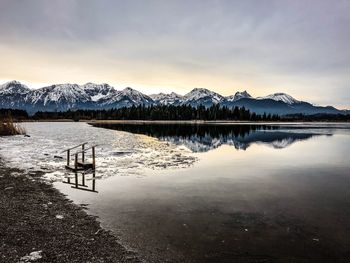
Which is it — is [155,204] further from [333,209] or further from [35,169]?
[35,169]

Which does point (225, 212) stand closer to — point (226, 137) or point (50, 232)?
point (50, 232)

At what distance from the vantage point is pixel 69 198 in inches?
704

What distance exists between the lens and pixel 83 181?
22.9 metres

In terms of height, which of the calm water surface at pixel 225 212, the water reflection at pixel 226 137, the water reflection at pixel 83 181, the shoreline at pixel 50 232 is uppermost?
the shoreline at pixel 50 232

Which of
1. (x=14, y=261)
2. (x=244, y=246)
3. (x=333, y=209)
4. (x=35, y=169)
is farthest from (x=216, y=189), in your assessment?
(x=35, y=169)

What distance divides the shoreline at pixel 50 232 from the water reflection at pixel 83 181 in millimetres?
2597

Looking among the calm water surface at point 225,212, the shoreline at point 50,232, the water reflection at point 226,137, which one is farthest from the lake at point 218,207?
the water reflection at point 226,137

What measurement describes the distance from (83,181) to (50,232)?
10.8 metres

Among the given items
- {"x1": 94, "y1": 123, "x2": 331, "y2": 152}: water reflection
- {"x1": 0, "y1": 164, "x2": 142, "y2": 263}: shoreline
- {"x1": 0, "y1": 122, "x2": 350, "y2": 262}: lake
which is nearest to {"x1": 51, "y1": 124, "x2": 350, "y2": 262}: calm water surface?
{"x1": 0, "y1": 122, "x2": 350, "y2": 262}: lake

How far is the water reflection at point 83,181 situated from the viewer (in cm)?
2078

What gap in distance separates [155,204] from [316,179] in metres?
14.7

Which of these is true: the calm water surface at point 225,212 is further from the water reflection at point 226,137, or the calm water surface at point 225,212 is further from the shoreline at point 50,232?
the water reflection at point 226,137

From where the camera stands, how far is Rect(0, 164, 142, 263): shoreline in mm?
10336

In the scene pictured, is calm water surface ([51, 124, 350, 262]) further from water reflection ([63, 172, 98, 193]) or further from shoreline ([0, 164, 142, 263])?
shoreline ([0, 164, 142, 263])
